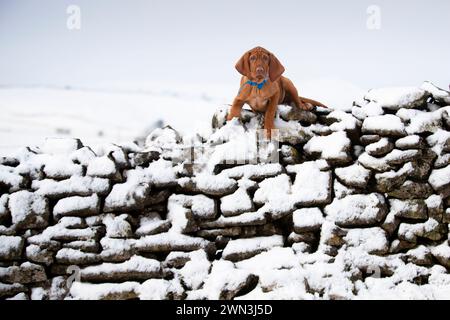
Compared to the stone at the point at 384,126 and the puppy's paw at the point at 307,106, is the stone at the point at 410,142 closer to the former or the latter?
the stone at the point at 384,126

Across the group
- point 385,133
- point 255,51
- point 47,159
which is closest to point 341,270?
point 385,133

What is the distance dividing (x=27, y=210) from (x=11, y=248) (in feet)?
1.09

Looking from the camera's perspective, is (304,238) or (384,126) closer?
(304,238)

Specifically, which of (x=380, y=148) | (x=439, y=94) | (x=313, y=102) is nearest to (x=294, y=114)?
(x=313, y=102)

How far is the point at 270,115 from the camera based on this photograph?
4156 millimetres

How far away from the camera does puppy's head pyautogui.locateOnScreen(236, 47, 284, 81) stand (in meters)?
3.90

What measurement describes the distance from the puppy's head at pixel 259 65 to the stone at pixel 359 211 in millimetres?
1309

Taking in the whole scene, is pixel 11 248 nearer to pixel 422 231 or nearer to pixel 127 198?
pixel 127 198

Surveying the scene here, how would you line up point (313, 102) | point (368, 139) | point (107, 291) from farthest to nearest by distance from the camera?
point (313, 102) < point (368, 139) < point (107, 291)

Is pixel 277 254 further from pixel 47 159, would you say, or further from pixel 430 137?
pixel 47 159

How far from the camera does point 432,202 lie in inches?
147

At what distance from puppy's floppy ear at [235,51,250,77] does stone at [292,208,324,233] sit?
1340 mm

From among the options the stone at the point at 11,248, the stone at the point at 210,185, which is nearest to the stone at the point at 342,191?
the stone at the point at 210,185

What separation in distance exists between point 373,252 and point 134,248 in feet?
6.53
